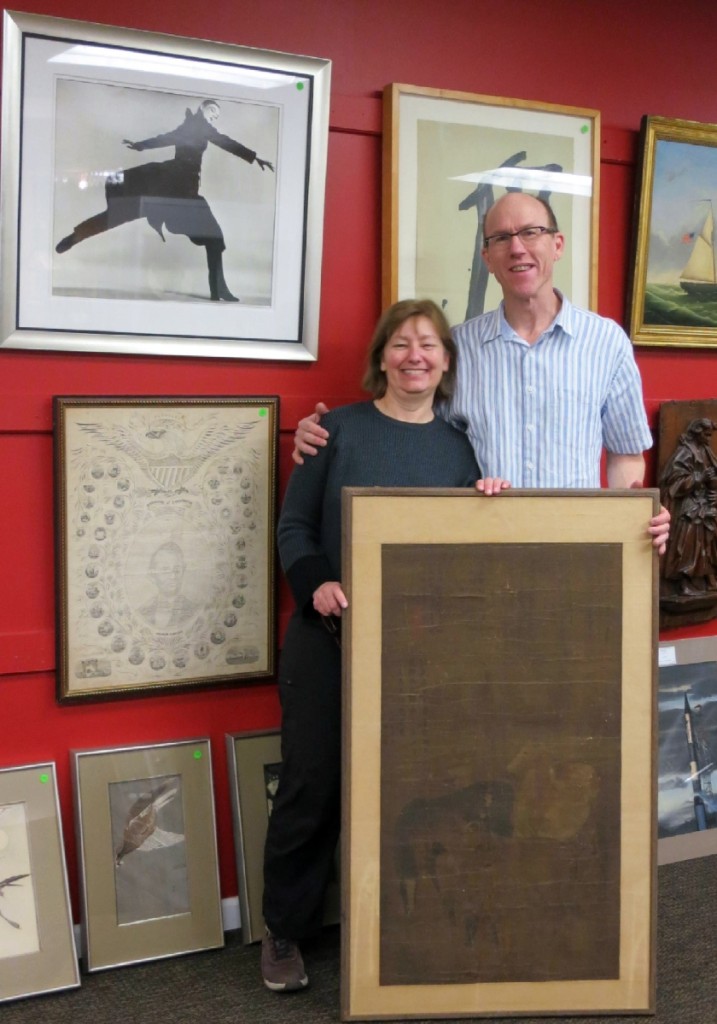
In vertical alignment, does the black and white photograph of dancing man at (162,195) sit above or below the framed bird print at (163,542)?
above

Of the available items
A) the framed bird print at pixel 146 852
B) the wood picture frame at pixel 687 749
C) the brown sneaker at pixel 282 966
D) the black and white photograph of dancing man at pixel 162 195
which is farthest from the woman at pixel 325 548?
the wood picture frame at pixel 687 749

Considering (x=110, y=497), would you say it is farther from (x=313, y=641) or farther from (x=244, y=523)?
(x=313, y=641)

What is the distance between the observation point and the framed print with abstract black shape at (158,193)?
238 cm

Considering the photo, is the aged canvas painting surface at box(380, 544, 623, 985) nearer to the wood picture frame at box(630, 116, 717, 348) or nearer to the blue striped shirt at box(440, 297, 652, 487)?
the blue striped shirt at box(440, 297, 652, 487)

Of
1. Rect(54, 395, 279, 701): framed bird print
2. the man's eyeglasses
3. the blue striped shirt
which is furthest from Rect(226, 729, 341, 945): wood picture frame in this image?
the man's eyeglasses

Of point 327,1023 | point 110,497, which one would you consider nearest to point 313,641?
point 110,497

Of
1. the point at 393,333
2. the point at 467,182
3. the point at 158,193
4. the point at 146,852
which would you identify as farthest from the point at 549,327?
the point at 146,852

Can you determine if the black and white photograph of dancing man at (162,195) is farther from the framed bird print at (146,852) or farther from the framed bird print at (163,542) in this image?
the framed bird print at (146,852)

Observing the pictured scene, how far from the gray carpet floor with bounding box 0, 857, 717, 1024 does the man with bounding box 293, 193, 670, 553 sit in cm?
120

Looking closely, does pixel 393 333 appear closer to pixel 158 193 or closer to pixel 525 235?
pixel 525 235

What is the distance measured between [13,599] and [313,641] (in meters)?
0.73

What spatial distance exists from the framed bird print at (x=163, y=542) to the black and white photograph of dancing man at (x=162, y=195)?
0.29m

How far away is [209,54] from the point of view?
2.52 metres

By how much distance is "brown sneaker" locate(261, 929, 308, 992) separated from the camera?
2.46 meters
